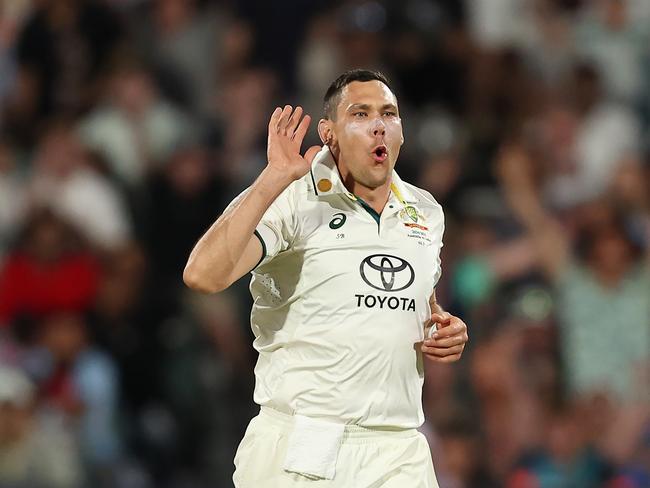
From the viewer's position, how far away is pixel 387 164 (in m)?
5.12

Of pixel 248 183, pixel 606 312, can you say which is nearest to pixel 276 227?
pixel 606 312

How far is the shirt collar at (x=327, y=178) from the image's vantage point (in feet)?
16.8

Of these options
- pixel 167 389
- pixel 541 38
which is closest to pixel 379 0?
pixel 541 38

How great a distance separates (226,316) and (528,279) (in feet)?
6.85

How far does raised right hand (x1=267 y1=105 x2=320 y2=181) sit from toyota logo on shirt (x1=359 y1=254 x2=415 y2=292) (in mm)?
432

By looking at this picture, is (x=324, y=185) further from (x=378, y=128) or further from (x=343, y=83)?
(x=343, y=83)

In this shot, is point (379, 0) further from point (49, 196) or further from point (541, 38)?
point (49, 196)

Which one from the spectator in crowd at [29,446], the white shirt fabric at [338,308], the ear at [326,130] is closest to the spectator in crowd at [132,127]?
the spectator in crowd at [29,446]

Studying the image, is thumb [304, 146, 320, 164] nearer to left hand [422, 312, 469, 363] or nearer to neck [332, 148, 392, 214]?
neck [332, 148, 392, 214]

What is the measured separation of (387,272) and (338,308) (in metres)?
0.22

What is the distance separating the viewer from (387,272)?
5027 mm

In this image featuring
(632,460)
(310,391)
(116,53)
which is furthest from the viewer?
(116,53)

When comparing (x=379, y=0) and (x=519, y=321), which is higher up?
(x=379, y=0)

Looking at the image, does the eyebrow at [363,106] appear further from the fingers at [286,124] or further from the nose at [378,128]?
the fingers at [286,124]
